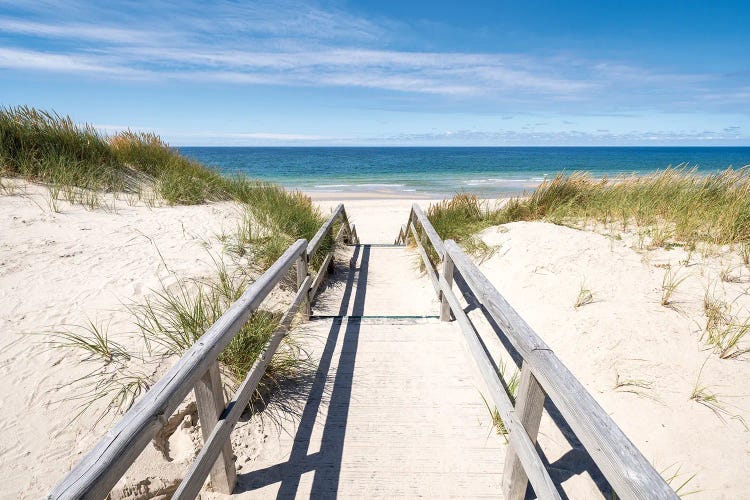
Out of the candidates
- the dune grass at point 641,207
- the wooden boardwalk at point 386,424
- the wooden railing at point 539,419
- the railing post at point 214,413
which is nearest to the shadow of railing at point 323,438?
the wooden boardwalk at point 386,424

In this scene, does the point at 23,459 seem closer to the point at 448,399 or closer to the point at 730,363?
the point at 448,399

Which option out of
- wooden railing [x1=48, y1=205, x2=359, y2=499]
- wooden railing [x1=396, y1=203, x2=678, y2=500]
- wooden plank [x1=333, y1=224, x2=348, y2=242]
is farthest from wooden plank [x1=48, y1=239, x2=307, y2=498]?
wooden plank [x1=333, y1=224, x2=348, y2=242]

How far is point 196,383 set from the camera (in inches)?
75.2

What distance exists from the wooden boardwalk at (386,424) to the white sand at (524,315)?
1.14 ft

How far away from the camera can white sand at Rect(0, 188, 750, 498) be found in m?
2.45

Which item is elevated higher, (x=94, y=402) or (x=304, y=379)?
(x=94, y=402)

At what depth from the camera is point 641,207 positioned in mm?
6574

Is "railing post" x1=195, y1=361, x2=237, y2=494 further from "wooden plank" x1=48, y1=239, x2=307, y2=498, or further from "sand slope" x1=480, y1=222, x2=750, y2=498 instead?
"sand slope" x1=480, y1=222, x2=750, y2=498

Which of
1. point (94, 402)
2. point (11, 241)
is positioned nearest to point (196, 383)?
point (94, 402)

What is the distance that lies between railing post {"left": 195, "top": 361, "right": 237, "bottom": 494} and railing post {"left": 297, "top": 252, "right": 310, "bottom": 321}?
2121 millimetres

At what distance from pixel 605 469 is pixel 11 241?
6.45 metres

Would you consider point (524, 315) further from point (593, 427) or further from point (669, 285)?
point (593, 427)

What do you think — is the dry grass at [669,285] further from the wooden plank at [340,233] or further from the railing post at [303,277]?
the wooden plank at [340,233]

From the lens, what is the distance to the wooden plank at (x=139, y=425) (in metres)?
1.14
